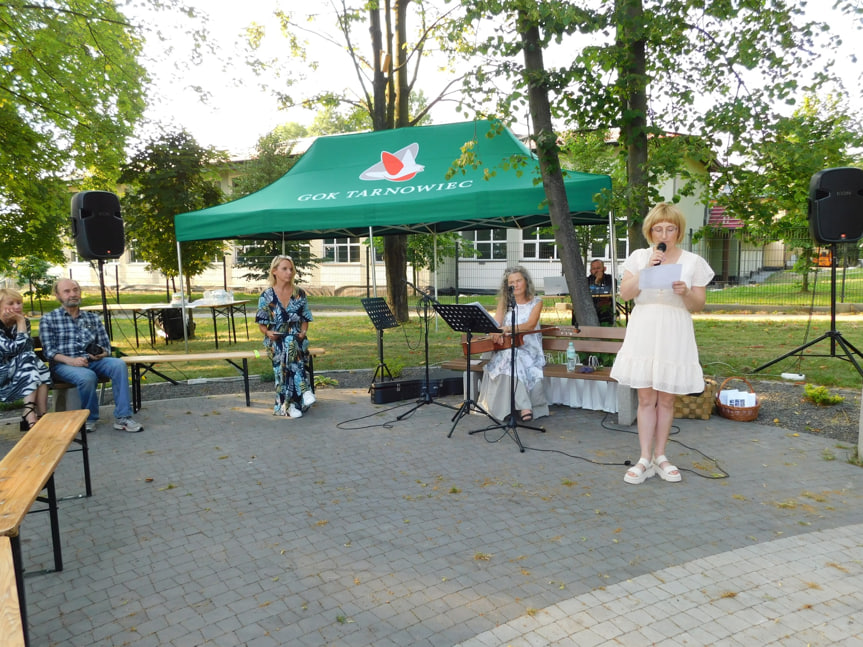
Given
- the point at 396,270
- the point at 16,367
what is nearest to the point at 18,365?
the point at 16,367

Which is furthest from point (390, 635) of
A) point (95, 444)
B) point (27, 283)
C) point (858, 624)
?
point (27, 283)

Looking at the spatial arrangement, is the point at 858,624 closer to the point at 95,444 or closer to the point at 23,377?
the point at 95,444

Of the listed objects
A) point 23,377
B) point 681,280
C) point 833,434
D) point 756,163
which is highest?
point 756,163

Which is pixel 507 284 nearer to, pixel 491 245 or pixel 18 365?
pixel 18 365

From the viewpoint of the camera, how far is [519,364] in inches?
249

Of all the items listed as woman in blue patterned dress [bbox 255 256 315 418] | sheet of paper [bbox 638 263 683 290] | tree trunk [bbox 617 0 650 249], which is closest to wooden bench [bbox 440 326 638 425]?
woman in blue patterned dress [bbox 255 256 315 418]

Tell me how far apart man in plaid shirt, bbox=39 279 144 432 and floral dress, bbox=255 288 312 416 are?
145cm

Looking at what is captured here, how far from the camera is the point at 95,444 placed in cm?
579

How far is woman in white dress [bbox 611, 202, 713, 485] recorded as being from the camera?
4262 millimetres

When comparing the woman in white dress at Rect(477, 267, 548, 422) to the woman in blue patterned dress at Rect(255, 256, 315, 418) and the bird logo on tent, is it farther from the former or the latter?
the bird logo on tent

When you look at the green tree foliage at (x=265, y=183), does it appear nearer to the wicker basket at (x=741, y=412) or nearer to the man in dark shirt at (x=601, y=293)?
the man in dark shirt at (x=601, y=293)

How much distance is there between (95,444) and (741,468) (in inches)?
221

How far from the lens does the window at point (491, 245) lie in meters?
25.6

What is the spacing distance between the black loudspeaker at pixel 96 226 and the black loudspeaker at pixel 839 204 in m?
7.81
